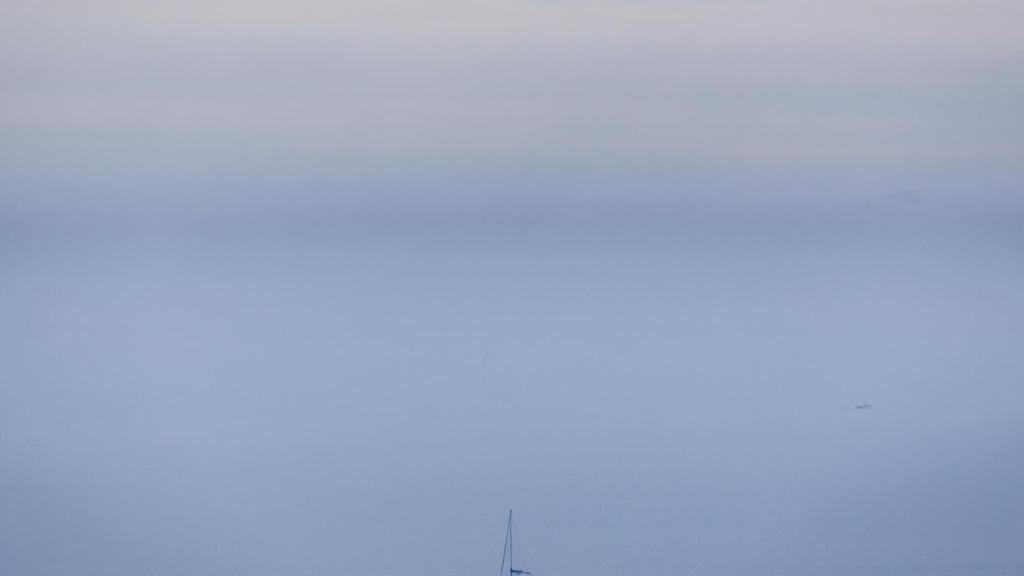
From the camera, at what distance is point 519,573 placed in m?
2.54
